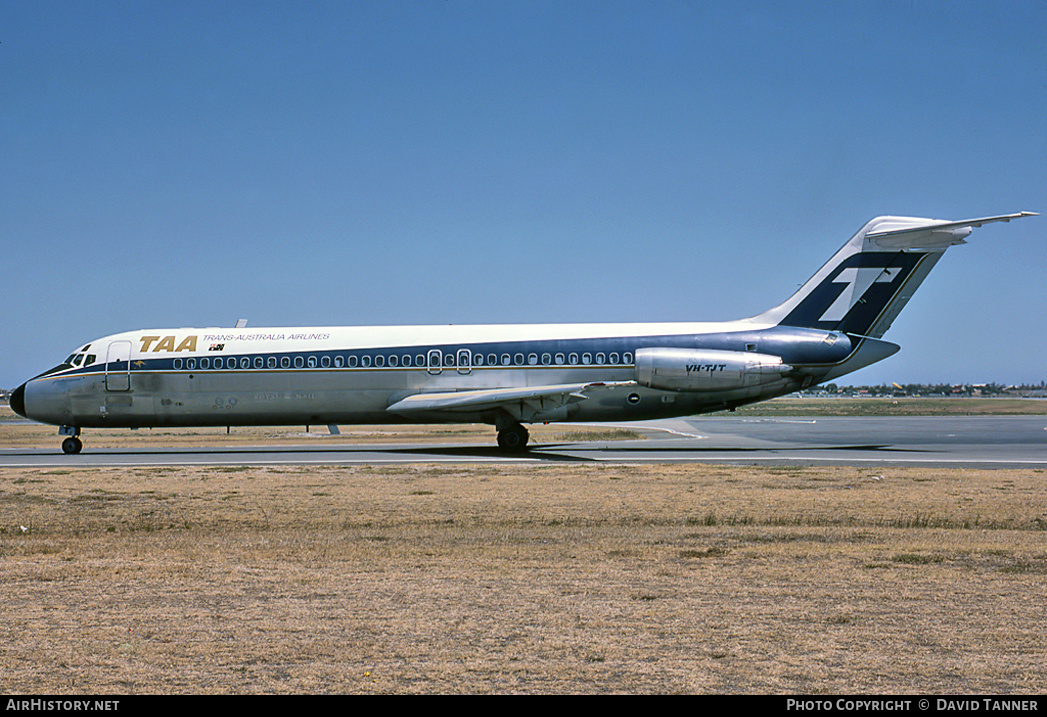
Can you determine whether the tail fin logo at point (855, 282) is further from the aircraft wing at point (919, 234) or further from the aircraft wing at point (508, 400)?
the aircraft wing at point (508, 400)

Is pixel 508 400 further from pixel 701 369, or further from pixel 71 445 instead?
pixel 71 445

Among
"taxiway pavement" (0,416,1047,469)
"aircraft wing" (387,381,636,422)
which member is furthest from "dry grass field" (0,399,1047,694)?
"aircraft wing" (387,381,636,422)

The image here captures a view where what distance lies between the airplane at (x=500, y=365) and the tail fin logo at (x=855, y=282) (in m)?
0.03

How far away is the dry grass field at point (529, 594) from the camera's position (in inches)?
227

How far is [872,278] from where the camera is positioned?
29.3 meters

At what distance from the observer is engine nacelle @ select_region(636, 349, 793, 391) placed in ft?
92.7

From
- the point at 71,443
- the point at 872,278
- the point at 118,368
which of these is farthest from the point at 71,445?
the point at 872,278

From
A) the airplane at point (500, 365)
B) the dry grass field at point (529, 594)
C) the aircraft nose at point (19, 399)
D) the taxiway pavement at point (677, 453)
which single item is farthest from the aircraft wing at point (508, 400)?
the aircraft nose at point (19, 399)

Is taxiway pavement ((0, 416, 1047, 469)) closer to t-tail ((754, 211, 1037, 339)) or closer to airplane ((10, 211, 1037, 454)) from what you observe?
airplane ((10, 211, 1037, 454))

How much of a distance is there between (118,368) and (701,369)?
750 inches

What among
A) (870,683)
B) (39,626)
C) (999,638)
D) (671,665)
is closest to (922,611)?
(999,638)

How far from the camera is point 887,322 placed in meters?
29.5

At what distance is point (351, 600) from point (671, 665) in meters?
3.19
